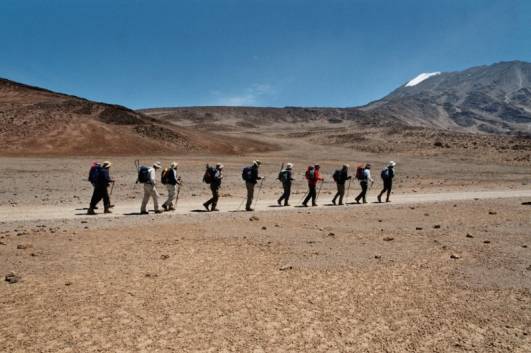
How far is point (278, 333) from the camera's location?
550 centimetres

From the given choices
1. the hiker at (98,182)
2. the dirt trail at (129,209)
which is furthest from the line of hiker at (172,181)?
the dirt trail at (129,209)

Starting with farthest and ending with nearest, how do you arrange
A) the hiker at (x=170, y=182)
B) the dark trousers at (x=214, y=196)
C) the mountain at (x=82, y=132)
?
the mountain at (x=82, y=132)
the dark trousers at (x=214, y=196)
the hiker at (x=170, y=182)

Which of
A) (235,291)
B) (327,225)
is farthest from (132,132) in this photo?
(235,291)

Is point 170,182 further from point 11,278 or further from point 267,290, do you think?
point 267,290

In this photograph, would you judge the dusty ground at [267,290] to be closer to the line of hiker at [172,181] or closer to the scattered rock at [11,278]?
the scattered rock at [11,278]

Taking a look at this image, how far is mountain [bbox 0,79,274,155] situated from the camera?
45094mm

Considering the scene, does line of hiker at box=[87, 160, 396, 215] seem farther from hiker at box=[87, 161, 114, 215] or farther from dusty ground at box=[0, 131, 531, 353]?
dusty ground at box=[0, 131, 531, 353]

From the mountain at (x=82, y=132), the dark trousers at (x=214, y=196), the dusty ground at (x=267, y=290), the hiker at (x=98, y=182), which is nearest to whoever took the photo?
the dusty ground at (x=267, y=290)

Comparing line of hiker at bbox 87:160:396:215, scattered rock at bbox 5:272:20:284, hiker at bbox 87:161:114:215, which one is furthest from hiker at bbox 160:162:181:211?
scattered rock at bbox 5:272:20:284

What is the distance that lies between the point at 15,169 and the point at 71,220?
1940 centimetres

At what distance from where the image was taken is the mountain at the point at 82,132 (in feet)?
148

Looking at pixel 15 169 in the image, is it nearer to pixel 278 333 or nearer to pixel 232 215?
pixel 232 215

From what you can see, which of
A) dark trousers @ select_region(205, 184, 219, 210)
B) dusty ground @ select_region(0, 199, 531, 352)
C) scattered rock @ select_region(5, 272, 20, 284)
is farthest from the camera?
dark trousers @ select_region(205, 184, 219, 210)

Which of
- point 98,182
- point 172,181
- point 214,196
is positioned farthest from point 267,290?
point 98,182
